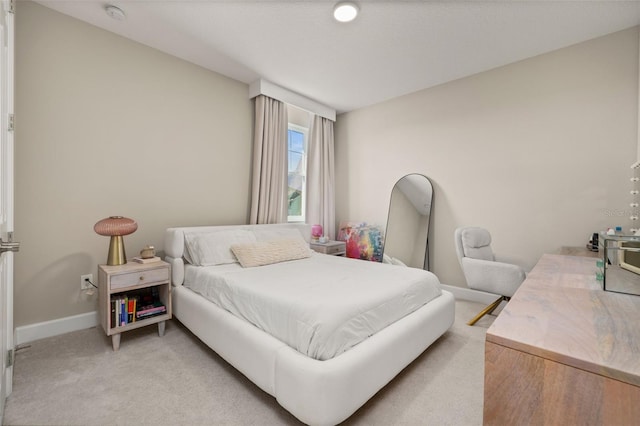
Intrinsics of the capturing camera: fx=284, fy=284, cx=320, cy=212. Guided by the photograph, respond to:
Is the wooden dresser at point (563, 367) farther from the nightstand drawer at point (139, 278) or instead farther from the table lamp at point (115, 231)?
the table lamp at point (115, 231)

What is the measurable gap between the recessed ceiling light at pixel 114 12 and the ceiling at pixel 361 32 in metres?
0.04

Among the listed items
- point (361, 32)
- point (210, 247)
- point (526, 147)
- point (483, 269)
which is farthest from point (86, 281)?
point (526, 147)

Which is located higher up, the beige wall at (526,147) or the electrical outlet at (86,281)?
the beige wall at (526,147)

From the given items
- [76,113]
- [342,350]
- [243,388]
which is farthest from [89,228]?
[342,350]

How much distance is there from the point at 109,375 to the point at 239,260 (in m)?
1.13

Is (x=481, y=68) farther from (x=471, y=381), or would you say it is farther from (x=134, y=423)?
(x=134, y=423)

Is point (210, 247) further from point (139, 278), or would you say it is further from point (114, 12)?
point (114, 12)

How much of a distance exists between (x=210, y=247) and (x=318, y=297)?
53.6 inches

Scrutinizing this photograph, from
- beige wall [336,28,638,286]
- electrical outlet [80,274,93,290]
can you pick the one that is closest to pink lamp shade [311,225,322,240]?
beige wall [336,28,638,286]

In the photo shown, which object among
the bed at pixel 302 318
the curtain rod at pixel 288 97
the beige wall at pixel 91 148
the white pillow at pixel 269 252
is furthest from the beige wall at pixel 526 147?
the beige wall at pixel 91 148

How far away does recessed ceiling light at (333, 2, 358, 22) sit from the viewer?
6.84 feet

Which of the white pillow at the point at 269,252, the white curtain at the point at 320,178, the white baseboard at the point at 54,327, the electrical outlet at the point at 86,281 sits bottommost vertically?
the white baseboard at the point at 54,327

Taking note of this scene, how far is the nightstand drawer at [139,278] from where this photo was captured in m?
2.08

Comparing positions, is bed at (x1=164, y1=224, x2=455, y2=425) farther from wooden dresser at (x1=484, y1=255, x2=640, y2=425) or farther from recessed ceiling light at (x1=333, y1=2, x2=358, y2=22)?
recessed ceiling light at (x1=333, y1=2, x2=358, y2=22)
